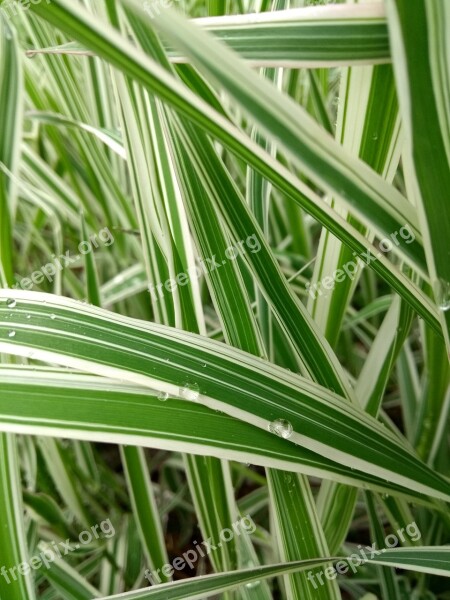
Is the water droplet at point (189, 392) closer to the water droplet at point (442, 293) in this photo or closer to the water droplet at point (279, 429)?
the water droplet at point (279, 429)

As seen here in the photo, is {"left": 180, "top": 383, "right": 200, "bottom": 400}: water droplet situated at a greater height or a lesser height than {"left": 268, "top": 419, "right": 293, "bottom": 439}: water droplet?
greater

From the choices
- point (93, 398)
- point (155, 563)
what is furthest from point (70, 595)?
point (93, 398)

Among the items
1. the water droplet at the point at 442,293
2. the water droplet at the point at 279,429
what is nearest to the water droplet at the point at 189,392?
the water droplet at the point at 279,429

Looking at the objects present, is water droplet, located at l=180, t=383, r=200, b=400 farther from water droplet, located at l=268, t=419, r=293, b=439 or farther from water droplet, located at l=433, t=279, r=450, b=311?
water droplet, located at l=433, t=279, r=450, b=311

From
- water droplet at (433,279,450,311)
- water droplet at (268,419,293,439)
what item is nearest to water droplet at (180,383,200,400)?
water droplet at (268,419,293,439)

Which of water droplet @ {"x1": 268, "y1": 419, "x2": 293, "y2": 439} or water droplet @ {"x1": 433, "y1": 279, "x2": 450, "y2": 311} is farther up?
water droplet @ {"x1": 433, "y1": 279, "x2": 450, "y2": 311}

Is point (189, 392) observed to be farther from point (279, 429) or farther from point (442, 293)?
point (442, 293)

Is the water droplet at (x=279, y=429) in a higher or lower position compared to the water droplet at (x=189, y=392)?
lower

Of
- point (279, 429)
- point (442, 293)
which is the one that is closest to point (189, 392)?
point (279, 429)
